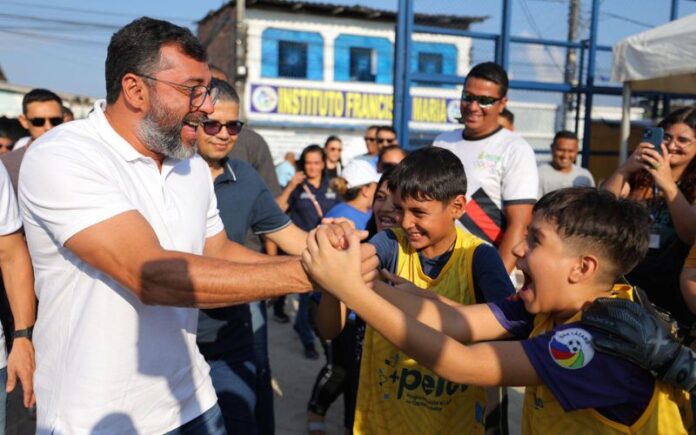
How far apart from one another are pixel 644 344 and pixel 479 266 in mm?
857

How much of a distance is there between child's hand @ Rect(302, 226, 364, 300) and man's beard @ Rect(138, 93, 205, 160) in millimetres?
679

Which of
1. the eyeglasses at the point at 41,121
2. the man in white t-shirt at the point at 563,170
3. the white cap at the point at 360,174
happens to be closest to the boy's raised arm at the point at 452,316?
the white cap at the point at 360,174

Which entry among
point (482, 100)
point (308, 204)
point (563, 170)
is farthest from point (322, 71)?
point (482, 100)

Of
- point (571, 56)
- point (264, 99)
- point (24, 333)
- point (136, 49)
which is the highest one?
point (571, 56)

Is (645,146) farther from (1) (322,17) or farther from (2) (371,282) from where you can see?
(1) (322,17)

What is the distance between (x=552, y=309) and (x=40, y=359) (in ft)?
5.27

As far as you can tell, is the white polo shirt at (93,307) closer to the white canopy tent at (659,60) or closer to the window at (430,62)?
the white canopy tent at (659,60)

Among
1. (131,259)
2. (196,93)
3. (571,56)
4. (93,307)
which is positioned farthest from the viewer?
(571,56)

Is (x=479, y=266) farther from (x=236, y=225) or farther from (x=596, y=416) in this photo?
(x=236, y=225)

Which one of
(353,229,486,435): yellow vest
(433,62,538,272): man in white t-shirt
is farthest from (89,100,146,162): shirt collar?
(433,62,538,272): man in white t-shirt

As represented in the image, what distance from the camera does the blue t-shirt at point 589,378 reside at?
153cm

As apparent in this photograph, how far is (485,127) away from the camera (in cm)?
379

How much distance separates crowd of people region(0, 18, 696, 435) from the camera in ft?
5.26

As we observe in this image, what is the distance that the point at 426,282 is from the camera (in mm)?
2344
